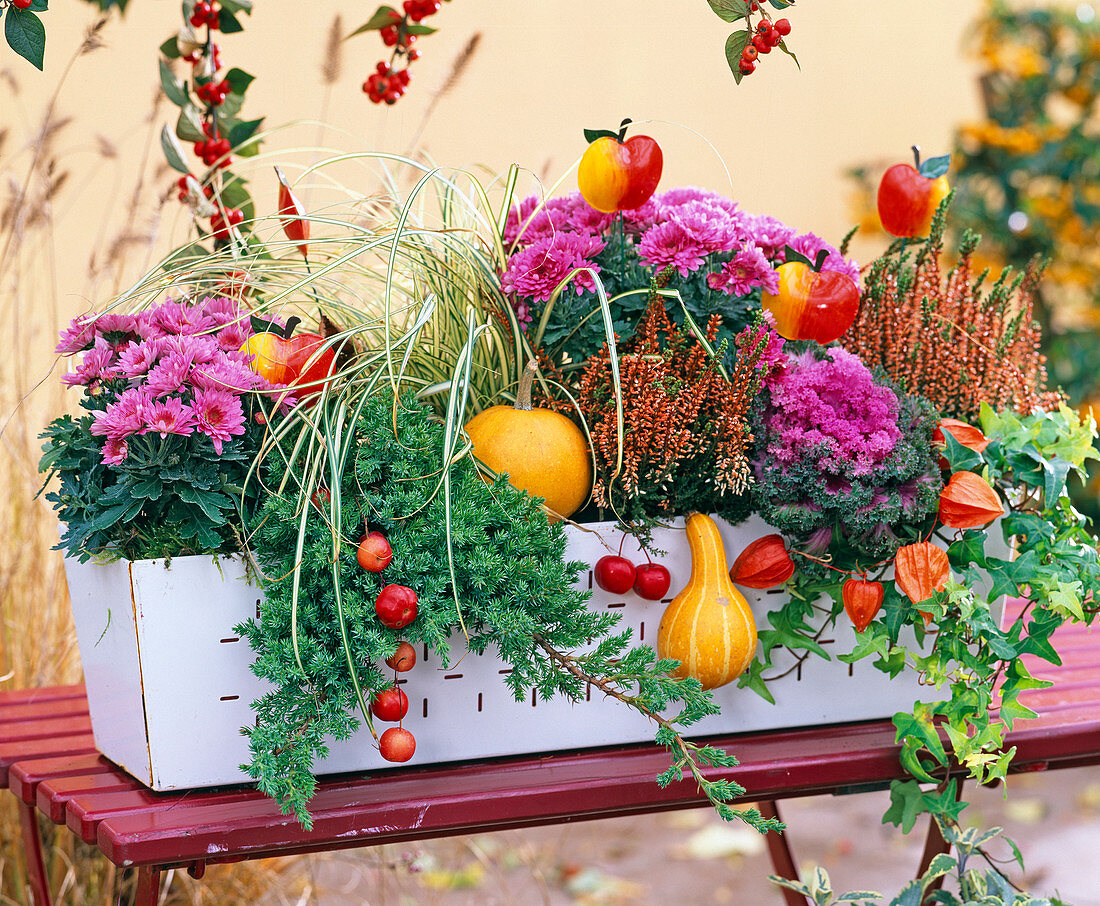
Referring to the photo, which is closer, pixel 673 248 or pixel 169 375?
pixel 169 375

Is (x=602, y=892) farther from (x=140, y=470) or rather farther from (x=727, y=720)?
(x=140, y=470)

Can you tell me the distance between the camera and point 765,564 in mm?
1040

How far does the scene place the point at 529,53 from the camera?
2.80m

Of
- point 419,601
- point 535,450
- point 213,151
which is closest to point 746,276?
point 535,450

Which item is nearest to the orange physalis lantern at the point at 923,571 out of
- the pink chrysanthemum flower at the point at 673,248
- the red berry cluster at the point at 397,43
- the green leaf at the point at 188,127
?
the pink chrysanthemum flower at the point at 673,248

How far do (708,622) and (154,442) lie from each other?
0.53 m

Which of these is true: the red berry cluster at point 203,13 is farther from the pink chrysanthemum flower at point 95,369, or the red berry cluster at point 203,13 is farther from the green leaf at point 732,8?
the green leaf at point 732,8

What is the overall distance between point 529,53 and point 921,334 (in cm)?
189

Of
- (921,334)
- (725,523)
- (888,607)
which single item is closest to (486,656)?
(725,523)

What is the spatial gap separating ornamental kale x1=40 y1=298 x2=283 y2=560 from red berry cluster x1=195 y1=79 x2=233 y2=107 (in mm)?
467

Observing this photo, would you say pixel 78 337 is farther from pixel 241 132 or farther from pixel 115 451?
pixel 241 132

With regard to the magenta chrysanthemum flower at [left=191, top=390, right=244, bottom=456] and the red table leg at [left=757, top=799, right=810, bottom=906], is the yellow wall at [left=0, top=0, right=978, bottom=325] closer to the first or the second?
the magenta chrysanthemum flower at [left=191, top=390, right=244, bottom=456]

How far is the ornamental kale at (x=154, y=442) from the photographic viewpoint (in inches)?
35.9

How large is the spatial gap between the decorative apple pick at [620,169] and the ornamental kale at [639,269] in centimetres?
5
